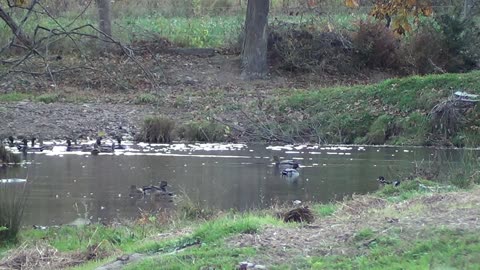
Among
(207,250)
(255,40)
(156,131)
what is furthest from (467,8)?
(207,250)

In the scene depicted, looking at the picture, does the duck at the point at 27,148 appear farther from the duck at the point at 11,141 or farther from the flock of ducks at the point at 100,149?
the duck at the point at 11,141

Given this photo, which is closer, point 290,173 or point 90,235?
point 90,235

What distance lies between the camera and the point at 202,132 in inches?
1102

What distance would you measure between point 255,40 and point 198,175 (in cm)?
1502

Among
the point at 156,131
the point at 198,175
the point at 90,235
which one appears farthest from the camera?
the point at 156,131

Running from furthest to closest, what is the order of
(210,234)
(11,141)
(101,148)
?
1. (11,141)
2. (101,148)
3. (210,234)

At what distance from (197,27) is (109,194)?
76.7 feet

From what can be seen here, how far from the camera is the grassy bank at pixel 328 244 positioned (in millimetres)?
7719

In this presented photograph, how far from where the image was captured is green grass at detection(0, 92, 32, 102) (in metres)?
30.7

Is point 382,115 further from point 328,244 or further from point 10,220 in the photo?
point 328,244

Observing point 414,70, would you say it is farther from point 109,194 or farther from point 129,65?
point 109,194

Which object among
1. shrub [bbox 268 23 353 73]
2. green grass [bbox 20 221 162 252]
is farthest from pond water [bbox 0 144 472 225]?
shrub [bbox 268 23 353 73]

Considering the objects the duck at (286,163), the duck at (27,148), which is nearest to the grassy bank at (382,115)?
the duck at (286,163)

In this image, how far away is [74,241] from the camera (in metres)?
12.5
